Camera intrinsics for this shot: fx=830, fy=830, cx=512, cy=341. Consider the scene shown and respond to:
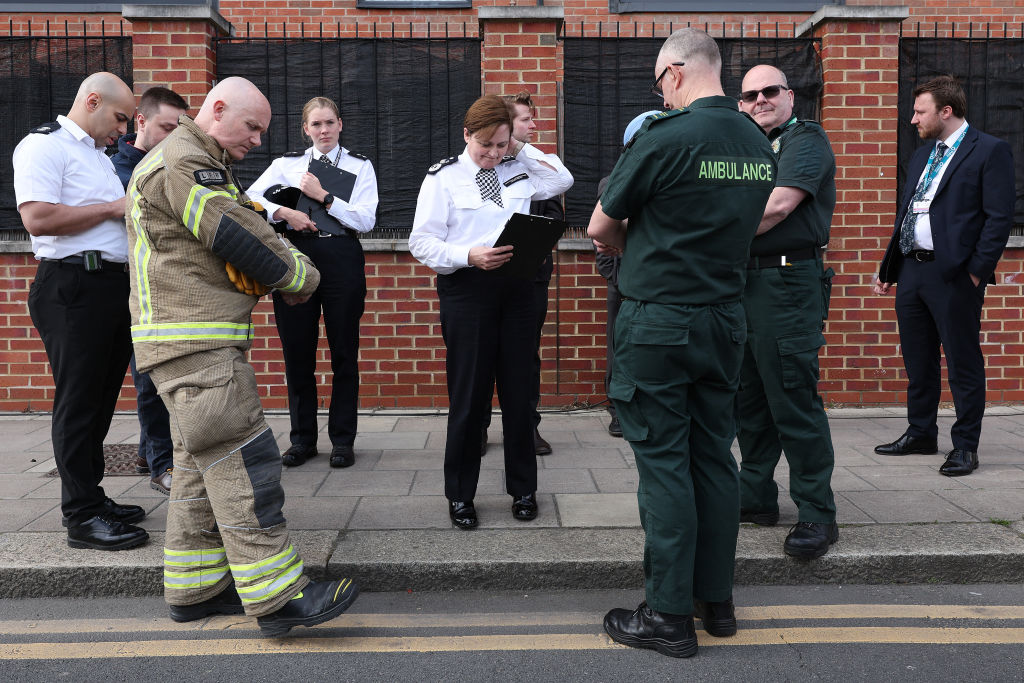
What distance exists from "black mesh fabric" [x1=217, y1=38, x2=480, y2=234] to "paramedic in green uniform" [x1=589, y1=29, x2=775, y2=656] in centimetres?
381

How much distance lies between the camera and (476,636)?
3.22 m

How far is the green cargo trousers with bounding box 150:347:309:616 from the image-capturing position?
302 cm

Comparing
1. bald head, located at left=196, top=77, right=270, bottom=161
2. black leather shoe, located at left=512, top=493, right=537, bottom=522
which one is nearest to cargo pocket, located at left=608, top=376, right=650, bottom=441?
black leather shoe, located at left=512, top=493, right=537, bottom=522

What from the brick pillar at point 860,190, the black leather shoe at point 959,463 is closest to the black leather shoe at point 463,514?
the black leather shoe at point 959,463

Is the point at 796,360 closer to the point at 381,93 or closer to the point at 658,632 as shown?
the point at 658,632

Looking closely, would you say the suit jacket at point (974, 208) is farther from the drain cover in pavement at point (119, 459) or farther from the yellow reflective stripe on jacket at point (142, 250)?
the drain cover in pavement at point (119, 459)

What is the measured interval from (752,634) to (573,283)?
12.9 ft

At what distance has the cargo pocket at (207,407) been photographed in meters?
3.01

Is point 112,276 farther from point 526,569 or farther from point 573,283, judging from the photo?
point 573,283

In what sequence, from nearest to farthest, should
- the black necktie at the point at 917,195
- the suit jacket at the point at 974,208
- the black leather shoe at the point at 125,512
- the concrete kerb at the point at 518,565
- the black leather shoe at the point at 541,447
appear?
the concrete kerb at the point at 518,565 → the black leather shoe at the point at 125,512 → the suit jacket at the point at 974,208 → the black necktie at the point at 917,195 → the black leather shoe at the point at 541,447

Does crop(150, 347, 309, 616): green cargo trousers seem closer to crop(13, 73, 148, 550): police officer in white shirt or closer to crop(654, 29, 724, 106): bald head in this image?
crop(13, 73, 148, 550): police officer in white shirt

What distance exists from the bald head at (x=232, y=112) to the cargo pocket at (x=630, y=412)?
169 cm

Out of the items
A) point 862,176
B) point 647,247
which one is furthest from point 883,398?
point 647,247

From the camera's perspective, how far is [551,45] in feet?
21.4
